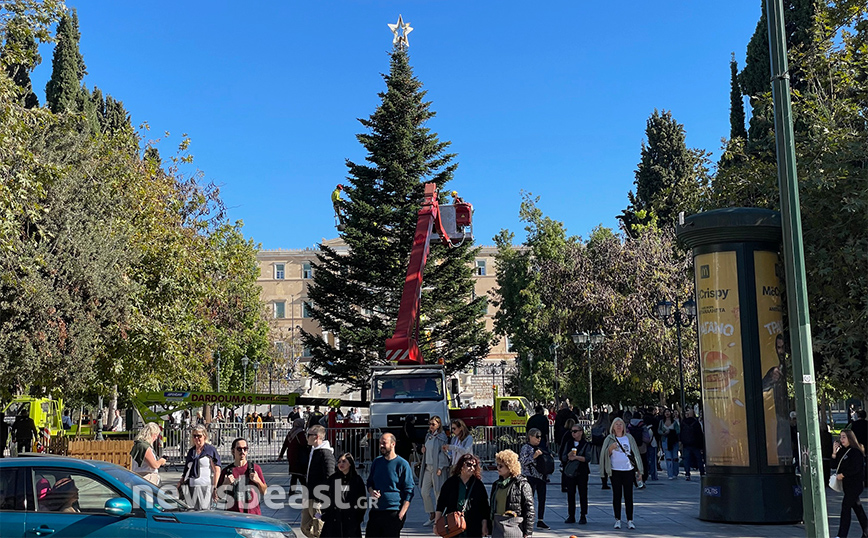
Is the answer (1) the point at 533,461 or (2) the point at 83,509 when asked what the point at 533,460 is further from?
(2) the point at 83,509

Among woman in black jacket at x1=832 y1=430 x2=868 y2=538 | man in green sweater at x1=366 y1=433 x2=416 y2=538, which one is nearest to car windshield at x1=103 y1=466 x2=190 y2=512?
man in green sweater at x1=366 y1=433 x2=416 y2=538

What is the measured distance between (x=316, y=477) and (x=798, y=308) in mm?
5958

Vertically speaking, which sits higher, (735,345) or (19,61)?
(19,61)

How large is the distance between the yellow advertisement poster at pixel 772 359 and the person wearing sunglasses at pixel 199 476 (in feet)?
27.8

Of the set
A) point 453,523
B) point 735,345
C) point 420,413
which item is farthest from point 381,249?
point 453,523

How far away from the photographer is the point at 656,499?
1784 centimetres

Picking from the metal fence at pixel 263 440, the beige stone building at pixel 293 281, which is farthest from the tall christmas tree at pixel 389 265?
the beige stone building at pixel 293 281

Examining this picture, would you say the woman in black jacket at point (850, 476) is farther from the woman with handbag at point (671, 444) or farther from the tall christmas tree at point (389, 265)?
the tall christmas tree at point (389, 265)

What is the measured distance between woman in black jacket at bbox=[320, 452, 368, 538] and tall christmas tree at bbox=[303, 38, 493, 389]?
34.1m

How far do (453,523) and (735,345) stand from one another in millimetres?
7233

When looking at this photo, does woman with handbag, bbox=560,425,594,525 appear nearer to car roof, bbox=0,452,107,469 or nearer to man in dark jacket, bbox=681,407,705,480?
man in dark jacket, bbox=681,407,705,480

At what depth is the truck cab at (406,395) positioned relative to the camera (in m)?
22.0

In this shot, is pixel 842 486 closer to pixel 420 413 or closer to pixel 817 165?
pixel 817 165

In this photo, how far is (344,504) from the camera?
916 centimetres
